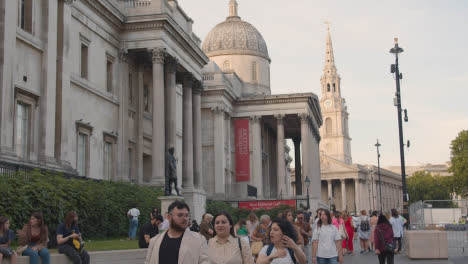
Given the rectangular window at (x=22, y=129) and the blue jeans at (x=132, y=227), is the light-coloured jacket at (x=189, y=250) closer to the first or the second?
the blue jeans at (x=132, y=227)

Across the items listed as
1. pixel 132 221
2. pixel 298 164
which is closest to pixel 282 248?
pixel 132 221

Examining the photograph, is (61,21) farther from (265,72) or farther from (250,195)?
(265,72)

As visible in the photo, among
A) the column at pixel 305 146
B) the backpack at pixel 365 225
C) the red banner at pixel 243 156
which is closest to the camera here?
the backpack at pixel 365 225

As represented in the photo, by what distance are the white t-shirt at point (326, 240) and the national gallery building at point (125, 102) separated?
14.3 metres

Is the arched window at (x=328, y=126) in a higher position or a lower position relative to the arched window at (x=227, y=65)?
higher

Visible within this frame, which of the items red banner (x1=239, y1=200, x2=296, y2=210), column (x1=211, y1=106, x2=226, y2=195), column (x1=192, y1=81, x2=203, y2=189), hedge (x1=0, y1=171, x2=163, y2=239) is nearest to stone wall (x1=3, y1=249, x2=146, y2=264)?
hedge (x1=0, y1=171, x2=163, y2=239)

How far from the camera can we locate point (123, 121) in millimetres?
36531

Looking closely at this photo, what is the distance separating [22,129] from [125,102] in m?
11.4

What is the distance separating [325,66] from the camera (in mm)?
160750

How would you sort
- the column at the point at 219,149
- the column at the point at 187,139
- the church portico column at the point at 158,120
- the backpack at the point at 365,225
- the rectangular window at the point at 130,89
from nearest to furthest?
1. the backpack at the point at 365,225
2. the church portico column at the point at 158,120
3. the rectangular window at the point at 130,89
4. the column at the point at 187,139
5. the column at the point at 219,149

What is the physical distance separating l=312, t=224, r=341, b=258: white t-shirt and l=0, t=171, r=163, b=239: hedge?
10.8 m

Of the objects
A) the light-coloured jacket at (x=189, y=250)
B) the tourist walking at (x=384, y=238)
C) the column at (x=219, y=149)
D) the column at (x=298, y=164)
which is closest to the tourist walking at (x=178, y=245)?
the light-coloured jacket at (x=189, y=250)

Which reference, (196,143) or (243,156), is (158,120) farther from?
(243,156)

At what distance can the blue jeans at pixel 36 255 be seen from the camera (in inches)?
444
